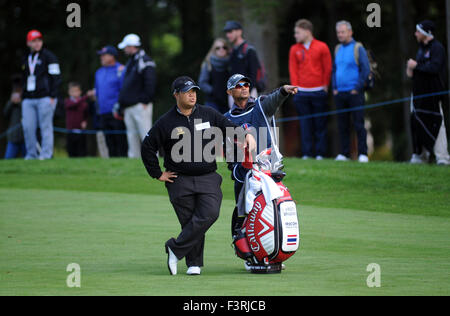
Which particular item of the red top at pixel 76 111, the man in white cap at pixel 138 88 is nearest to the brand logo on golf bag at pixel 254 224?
the man in white cap at pixel 138 88

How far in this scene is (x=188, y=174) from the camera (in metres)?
9.62

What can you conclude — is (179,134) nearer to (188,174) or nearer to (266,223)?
(188,174)

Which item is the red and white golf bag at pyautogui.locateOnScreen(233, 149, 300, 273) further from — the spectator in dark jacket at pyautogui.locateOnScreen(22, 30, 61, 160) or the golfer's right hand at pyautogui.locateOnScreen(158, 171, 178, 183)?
the spectator in dark jacket at pyautogui.locateOnScreen(22, 30, 61, 160)

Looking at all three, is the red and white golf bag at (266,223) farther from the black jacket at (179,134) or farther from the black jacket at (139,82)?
the black jacket at (139,82)

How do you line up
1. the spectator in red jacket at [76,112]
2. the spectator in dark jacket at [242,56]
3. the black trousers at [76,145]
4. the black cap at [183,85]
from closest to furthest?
the black cap at [183,85] < the spectator in dark jacket at [242,56] < the spectator in red jacket at [76,112] < the black trousers at [76,145]

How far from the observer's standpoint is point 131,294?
809 centimetres

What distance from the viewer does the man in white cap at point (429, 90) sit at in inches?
651

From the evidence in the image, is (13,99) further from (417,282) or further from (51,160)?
(417,282)

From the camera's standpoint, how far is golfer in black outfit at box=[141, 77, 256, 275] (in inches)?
376

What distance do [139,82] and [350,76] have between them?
4.74m

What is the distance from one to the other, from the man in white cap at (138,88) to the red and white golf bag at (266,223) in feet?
33.4
